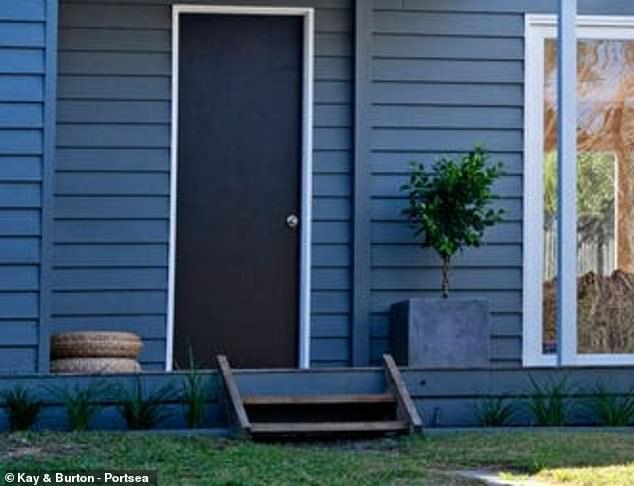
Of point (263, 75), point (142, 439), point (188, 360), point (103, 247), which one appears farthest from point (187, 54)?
point (142, 439)

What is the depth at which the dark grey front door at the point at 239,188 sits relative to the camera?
28.5ft

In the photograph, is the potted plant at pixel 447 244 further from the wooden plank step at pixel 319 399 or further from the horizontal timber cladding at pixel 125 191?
the wooden plank step at pixel 319 399

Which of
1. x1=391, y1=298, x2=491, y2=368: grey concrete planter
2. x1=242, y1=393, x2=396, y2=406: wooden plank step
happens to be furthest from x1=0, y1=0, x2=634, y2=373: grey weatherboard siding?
x1=242, y1=393, x2=396, y2=406: wooden plank step

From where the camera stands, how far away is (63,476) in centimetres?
545

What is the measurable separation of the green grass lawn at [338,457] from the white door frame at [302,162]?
173cm

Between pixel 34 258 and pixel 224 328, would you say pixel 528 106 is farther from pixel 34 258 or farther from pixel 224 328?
pixel 34 258

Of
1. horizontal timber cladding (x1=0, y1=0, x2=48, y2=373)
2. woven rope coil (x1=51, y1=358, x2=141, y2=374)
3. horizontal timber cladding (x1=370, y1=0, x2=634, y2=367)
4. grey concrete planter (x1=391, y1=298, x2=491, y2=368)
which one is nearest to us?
horizontal timber cladding (x1=0, y1=0, x2=48, y2=373)

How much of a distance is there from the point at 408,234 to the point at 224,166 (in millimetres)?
1153

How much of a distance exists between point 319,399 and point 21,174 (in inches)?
72.4

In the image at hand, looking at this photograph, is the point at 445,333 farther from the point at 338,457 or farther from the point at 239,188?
the point at 338,457

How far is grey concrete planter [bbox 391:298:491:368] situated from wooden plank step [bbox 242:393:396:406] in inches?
31.7

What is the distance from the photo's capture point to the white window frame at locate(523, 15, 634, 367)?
8.84m

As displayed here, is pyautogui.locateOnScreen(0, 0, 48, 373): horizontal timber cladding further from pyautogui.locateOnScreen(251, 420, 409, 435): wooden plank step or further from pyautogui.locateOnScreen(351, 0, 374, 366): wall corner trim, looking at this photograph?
pyautogui.locateOnScreen(351, 0, 374, 366): wall corner trim

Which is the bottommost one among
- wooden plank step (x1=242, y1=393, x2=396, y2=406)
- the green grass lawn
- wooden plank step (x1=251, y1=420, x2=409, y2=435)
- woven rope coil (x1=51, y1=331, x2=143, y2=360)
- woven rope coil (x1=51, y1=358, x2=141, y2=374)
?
the green grass lawn
